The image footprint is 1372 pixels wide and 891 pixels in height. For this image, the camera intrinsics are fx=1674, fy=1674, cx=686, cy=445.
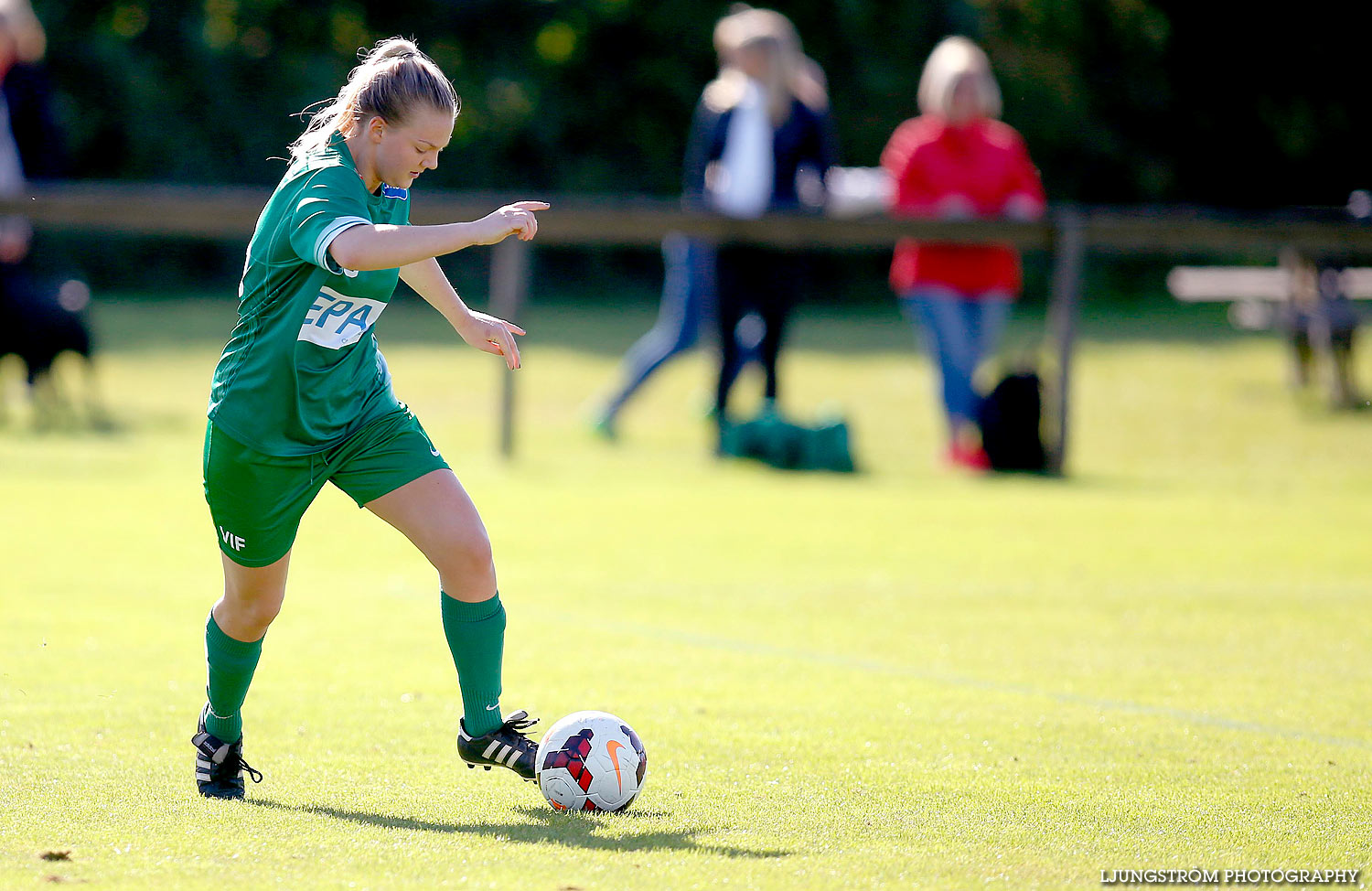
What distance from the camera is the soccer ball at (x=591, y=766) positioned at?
3732 mm

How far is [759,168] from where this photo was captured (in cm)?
1125

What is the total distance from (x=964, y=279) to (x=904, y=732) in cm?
672

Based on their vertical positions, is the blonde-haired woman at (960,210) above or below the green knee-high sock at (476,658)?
above

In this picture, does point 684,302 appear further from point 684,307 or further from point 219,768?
point 219,768

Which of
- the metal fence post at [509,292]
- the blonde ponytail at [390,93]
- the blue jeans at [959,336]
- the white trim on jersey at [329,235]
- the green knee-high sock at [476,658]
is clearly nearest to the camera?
the white trim on jersey at [329,235]

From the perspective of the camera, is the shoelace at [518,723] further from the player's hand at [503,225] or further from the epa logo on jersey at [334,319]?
the player's hand at [503,225]

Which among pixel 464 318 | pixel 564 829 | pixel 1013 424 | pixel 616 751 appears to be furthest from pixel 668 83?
pixel 564 829

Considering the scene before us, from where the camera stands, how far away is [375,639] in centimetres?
579

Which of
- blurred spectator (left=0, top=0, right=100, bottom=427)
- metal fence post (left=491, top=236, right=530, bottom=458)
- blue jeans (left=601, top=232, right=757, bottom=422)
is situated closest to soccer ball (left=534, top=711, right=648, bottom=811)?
metal fence post (left=491, top=236, right=530, bottom=458)

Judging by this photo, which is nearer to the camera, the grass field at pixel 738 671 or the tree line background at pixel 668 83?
the grass field at pixel 738 671

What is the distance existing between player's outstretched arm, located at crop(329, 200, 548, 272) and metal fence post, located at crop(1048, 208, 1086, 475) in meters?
7.76

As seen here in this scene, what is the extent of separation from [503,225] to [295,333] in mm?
634

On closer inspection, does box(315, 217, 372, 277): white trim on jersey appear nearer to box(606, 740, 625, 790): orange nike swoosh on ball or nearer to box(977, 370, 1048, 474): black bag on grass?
box(606, 740, 625, 790): orange nike swoosh on ball

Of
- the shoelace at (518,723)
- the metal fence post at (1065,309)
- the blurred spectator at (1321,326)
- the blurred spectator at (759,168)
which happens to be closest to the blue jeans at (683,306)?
the blurred spectator at (759,168)
